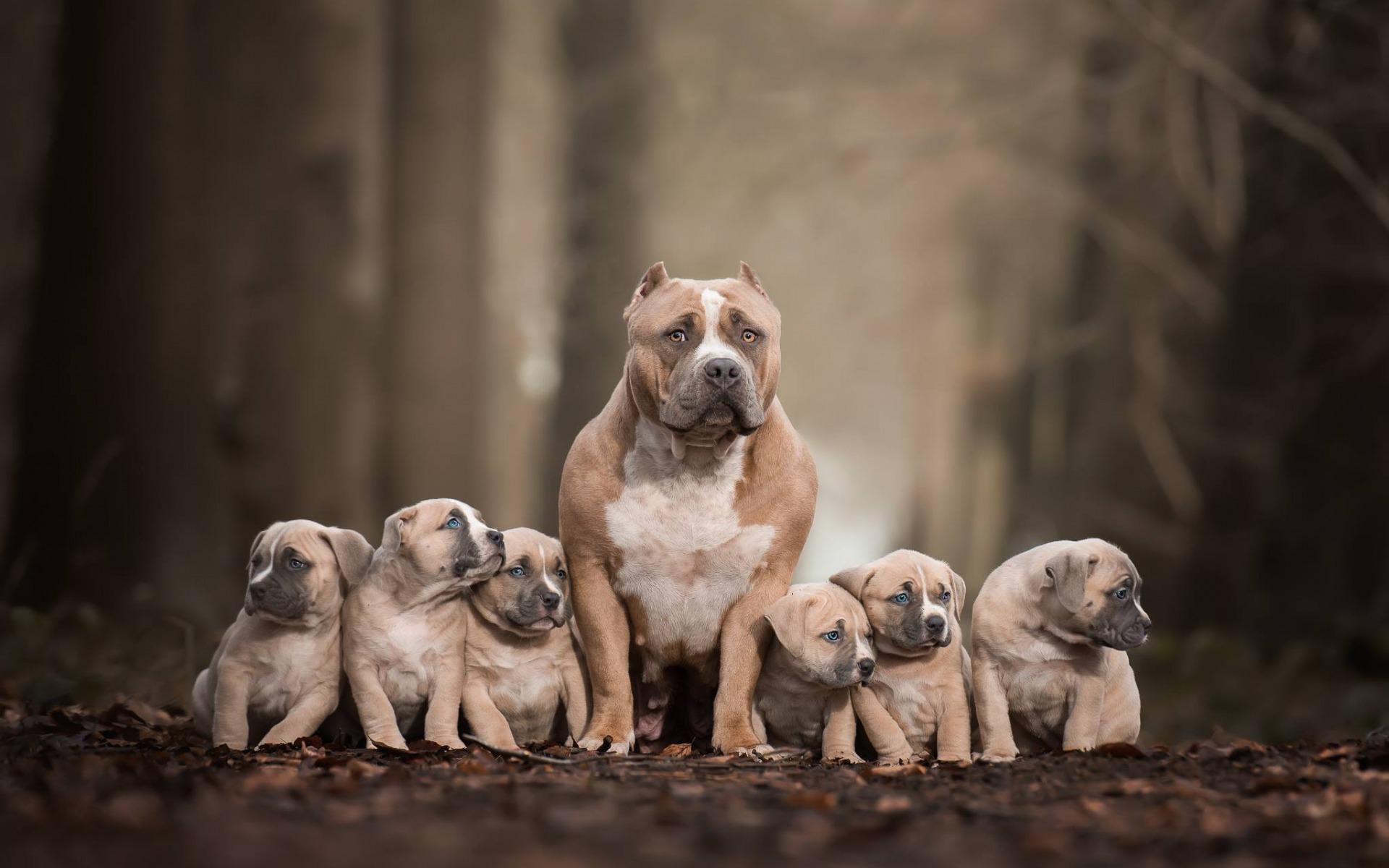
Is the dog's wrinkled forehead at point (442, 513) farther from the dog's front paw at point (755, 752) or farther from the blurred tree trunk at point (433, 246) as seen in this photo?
the blurred tree trunk at point (433, 246)

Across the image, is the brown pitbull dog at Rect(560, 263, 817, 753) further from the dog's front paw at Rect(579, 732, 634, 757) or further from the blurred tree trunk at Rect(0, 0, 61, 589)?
the blurred tree trunk at Rect(0, 0, 61, 589)

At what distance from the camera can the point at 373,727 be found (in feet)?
18.6

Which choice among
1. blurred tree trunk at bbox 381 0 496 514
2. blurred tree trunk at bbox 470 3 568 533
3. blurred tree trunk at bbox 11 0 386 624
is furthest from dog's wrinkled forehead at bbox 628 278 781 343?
blurred tree trunk at bbox 470 3 568 533

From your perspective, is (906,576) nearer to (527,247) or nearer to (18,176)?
(18,176)

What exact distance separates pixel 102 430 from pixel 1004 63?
47.9ft

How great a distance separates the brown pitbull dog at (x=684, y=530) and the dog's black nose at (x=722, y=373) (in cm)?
25

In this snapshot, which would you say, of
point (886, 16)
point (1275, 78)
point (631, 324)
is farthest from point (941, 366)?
point (631, 324)

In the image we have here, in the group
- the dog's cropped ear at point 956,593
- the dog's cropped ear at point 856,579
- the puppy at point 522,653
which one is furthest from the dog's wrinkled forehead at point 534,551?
the dog's cropped ear at point 956,593

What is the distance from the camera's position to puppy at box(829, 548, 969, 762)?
5797mm

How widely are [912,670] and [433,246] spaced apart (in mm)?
10203

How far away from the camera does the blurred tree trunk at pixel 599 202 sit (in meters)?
19.0

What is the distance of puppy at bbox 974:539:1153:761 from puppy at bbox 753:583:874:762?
0.55m

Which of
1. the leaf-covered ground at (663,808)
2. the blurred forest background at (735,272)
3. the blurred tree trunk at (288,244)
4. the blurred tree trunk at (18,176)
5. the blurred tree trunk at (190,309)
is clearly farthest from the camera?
the blurred tree trunk at (288,244)

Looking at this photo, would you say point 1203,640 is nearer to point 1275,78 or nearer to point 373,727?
point 1275,78
